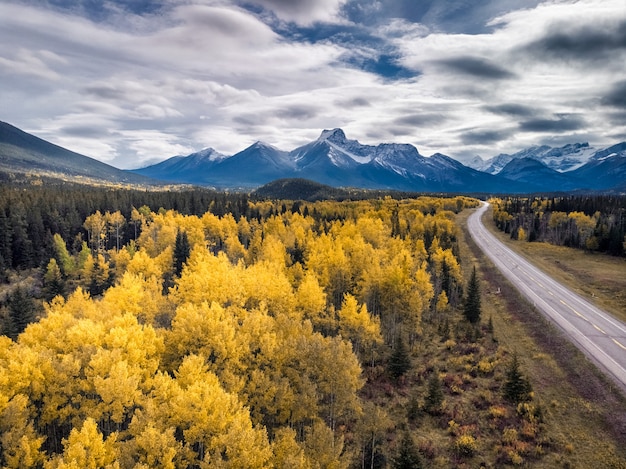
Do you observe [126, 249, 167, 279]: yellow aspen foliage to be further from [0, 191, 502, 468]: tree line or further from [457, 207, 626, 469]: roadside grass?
[457, 207, 626, 469]: roadside grass

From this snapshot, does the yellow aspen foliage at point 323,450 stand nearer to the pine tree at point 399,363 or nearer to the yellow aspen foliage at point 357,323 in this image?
the yellow aspen foliage at point 357,323

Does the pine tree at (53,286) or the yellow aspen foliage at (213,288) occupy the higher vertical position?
the yellow aspen foliage at (213,288)

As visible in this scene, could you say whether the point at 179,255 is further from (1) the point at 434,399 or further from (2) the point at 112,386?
(1) the point at 434,399

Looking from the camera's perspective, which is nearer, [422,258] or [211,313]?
[211,313]

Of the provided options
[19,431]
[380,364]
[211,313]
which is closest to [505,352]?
[380,364]

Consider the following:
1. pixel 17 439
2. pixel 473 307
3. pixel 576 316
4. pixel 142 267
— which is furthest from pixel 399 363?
pixel 142 267

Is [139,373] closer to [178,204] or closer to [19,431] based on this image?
[19,431]

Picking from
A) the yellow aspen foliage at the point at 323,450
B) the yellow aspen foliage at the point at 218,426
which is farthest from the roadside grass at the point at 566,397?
the yellow aspen foliage at the point at 218,426
